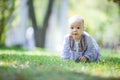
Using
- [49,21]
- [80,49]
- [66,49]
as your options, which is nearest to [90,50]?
[80,49]

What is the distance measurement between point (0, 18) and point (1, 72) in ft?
64.5

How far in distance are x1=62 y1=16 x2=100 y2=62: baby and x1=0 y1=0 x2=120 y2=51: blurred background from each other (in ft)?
11.5

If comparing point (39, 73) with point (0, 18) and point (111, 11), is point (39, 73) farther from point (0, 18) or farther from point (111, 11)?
point (111, 11)

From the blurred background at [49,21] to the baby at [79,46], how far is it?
351 centimetres

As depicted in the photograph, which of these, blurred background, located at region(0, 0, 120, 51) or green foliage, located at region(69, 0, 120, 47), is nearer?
blurred background, located at region(0, 0, 120, 51)

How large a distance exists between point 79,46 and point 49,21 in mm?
21330

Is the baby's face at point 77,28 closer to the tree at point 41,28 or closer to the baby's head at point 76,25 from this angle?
the baby's head at point 76,25

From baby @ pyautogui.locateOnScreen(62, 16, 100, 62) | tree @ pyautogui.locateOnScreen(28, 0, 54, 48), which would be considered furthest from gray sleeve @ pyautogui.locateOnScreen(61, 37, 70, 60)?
tree @ pyautogui.locateOnScreen(28, 0, 54, 48)

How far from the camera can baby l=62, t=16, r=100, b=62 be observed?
10.4 metres

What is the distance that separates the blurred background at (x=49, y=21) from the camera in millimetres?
25672

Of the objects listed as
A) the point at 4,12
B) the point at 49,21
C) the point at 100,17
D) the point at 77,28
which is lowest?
the point at 77,28

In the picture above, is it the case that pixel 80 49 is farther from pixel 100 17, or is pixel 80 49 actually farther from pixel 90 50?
pixel 100 17

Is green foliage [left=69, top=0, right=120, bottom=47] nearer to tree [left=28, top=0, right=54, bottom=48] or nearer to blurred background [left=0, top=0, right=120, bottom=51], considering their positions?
blurred background [left=0, top=0, right=120, bottom=51]

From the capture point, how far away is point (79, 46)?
1061 centimetres
